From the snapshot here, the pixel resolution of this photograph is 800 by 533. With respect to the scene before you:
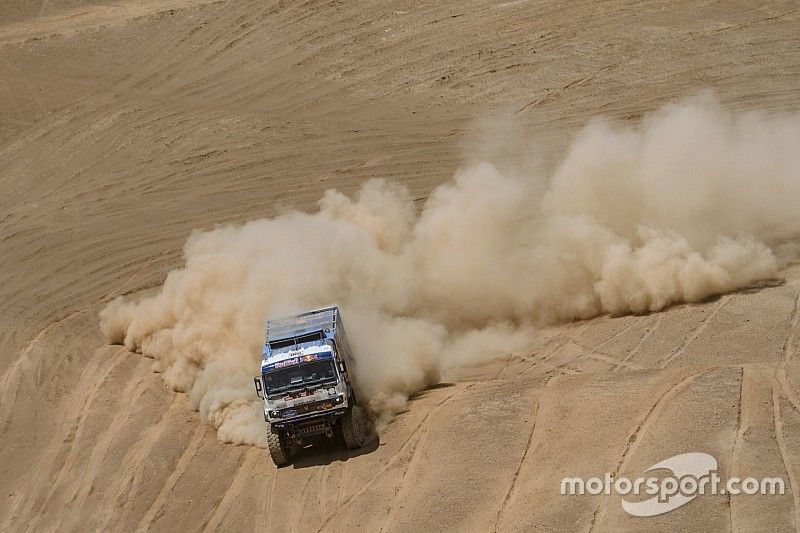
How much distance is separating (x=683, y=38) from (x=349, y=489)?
25.7 m

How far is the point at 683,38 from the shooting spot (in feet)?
126

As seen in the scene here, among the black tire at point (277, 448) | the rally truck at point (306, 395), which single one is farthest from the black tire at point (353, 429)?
the black tire at point (277, 448)

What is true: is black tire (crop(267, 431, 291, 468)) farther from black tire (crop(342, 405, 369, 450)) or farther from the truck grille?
black tire (crop(342, 405, 369, 450))

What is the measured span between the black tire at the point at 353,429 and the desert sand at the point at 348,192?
312mm

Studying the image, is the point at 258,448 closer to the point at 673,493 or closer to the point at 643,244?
the point at 673,493

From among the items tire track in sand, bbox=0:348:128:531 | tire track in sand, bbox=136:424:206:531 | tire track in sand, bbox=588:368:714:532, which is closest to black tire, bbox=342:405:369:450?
tire track in sand, bbox=136:424:206:531

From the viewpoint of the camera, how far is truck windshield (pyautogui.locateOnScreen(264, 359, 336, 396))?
20047 mm

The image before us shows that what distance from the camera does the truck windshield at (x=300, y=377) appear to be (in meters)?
20.0

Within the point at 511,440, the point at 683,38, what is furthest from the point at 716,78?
the point at 511,440

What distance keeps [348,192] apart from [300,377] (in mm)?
13259

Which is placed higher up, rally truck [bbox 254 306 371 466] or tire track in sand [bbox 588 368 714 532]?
rally truck [bbox 254 306 371 466]

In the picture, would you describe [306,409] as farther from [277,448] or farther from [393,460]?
[393,460]

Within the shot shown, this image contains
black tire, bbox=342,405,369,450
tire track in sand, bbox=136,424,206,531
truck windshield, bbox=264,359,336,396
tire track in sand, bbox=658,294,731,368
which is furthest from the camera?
tire track in sand, bbox=658,294,731,368

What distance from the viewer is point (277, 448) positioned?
66.0 ft
